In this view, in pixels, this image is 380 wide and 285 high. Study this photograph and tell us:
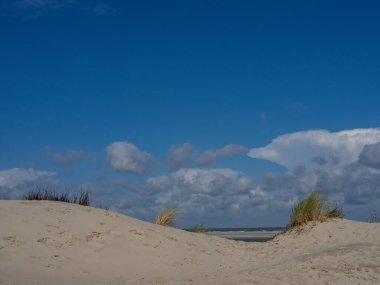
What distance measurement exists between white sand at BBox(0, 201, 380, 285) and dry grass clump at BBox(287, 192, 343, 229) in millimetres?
1899

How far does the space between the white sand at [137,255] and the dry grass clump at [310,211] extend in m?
1.90

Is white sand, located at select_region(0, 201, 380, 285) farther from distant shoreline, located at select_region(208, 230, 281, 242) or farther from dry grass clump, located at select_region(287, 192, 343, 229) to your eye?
distant shoreline, located at select_region(208, 230, 281, 242)

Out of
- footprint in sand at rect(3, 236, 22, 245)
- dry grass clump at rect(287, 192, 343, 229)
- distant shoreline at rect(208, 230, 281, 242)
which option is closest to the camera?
footprint in sand at rect(3, 236, 22, 245)

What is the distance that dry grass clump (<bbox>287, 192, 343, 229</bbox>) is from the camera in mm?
17484

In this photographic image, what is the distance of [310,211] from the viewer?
17562 mm

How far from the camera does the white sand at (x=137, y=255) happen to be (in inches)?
406

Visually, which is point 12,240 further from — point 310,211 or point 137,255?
point 310,211

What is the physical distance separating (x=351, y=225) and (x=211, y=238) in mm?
4921

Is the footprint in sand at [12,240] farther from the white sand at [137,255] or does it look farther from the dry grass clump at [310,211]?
the dry grass clump at [310,211]

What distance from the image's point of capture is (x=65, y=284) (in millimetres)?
9445

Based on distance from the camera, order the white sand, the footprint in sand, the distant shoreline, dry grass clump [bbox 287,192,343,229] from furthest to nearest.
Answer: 1. the distant shoreline
2. dry grass clump [bbox 287,192,343,229]
3. the footprint in sand
4. the white sand

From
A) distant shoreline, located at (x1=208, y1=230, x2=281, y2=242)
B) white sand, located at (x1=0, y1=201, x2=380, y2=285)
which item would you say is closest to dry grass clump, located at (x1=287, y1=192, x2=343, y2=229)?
white sand, located at (x1=0, y1=201, x2=380, y2=285)

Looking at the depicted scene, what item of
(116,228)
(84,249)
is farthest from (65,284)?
(116,228)

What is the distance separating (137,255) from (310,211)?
761 cm
